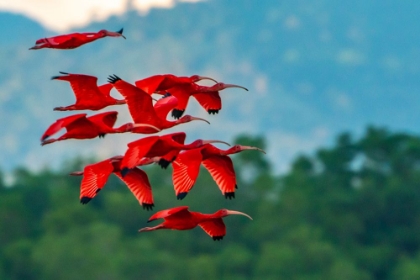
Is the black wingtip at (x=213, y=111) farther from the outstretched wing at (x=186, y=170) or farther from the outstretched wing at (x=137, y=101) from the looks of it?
the outstretched wing at (x=137, y=101)

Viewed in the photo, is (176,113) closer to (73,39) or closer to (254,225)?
(73,39)

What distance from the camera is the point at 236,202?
64.2 meters

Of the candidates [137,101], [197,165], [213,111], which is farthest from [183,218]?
[213,111]

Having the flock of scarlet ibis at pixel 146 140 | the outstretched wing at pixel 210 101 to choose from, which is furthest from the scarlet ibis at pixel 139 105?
the outstretched wing at pixel 210 101

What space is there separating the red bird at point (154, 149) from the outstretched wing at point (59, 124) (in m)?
0.27

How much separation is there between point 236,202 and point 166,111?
58.9 metres

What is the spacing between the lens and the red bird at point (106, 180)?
5.28 metres

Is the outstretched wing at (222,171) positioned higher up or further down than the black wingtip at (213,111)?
further down

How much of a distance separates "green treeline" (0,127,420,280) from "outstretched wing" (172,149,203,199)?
155ft

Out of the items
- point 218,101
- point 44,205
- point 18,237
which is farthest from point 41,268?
point 218,101

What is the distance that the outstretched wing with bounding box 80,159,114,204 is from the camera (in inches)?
208

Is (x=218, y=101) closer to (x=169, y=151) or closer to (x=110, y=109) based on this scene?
(x=110, y=109)

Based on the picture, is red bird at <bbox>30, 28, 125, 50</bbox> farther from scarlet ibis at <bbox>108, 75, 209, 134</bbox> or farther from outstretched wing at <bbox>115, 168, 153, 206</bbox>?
outstretched wing at <bbox>115, 168, 153, 206</bbox>

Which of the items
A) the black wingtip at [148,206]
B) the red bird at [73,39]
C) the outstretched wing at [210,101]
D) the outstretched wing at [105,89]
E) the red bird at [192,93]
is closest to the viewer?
the red bird at [73,39]
